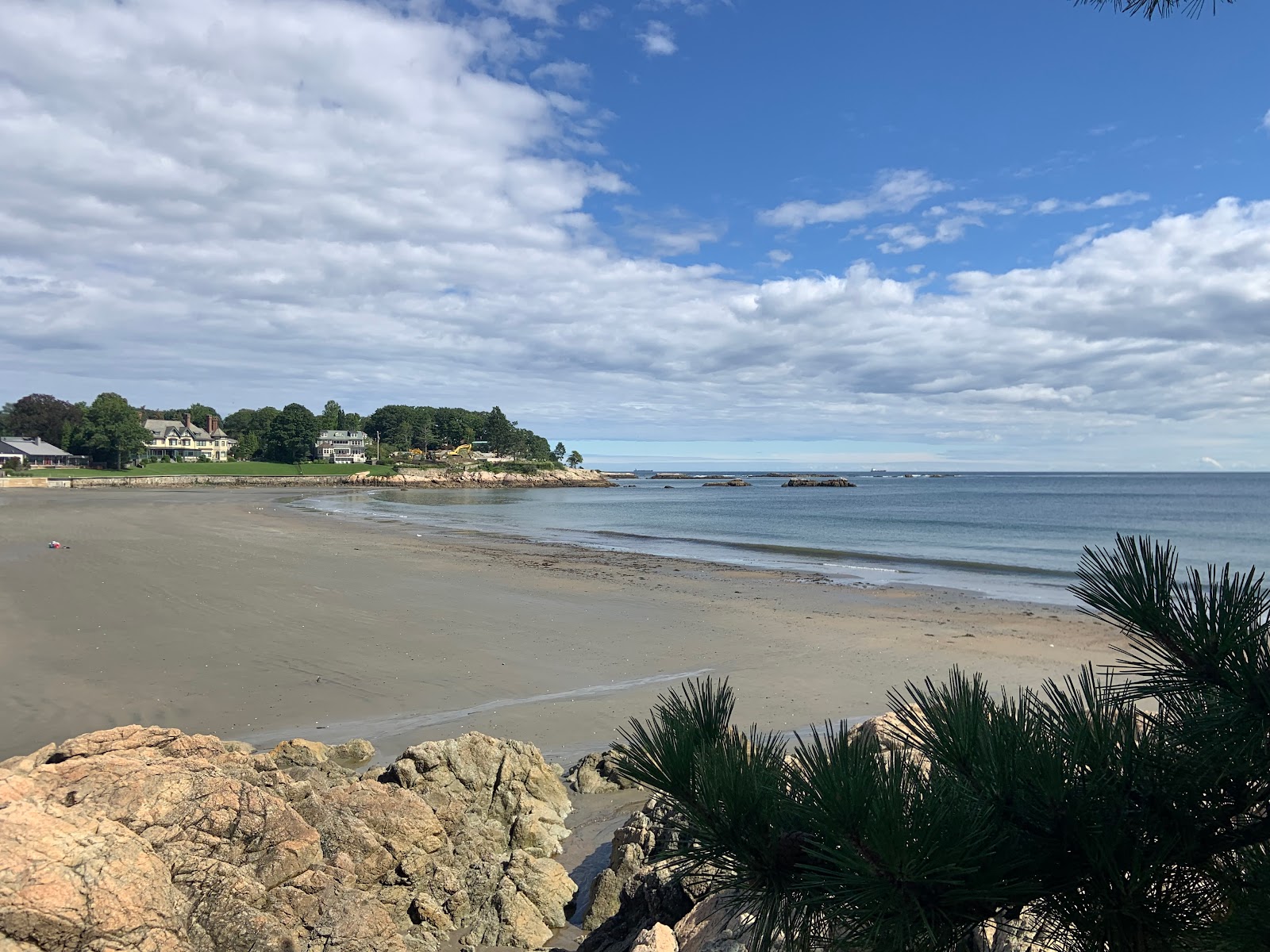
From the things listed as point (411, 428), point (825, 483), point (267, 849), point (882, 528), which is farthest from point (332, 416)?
point (267, 849)

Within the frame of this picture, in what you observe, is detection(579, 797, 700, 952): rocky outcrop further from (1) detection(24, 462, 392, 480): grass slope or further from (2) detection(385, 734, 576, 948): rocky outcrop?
(1) detection(24, 462, 392, 480): grass slope

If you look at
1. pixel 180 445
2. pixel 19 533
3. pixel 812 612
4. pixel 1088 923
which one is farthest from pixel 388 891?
pixel 180 445

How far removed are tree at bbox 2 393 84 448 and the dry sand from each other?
3574 inches

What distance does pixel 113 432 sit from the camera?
281 ft

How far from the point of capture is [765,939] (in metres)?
1.58

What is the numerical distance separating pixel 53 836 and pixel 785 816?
123 inches

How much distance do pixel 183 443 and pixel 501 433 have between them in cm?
4891

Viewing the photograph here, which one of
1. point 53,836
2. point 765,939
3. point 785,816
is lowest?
point 53,836

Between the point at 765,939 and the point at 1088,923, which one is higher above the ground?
the point at 1088,923

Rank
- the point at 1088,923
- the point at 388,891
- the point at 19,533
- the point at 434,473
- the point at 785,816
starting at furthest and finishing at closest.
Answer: the point at 434,473 < the point at 19,533 < the point at 388,891 < the point at 785,816 < the point at 1088,923

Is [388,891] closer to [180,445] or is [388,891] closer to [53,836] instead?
[53,836]

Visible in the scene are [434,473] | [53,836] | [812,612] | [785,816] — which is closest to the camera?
[785,816]

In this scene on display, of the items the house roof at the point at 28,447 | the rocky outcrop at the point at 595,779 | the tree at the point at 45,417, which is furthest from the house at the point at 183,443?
the rocky outcrop at the point at 595,779

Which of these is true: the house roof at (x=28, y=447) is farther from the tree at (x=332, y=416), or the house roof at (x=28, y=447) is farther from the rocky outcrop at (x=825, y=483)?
the rocky outcrop at (x=825, y=483)
